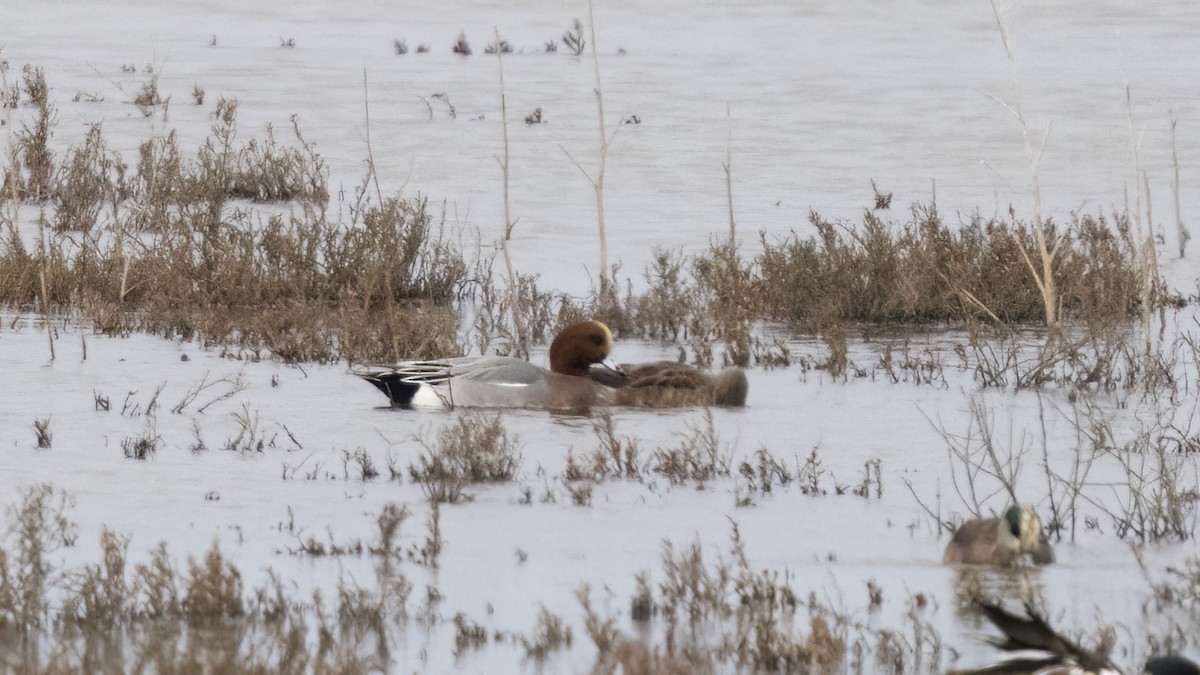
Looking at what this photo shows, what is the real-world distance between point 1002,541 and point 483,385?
11.7 feet

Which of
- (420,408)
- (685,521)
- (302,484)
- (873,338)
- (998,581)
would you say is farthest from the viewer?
(873,338)

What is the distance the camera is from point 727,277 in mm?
10523

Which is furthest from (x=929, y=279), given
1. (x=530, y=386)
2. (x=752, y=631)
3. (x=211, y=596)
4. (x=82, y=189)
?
(x=211, y=596)

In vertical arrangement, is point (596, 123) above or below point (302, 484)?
above

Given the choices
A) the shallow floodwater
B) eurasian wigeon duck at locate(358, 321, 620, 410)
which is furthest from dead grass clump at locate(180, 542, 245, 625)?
eurasian wigeon duck at locate(358, 321, 620, 410)

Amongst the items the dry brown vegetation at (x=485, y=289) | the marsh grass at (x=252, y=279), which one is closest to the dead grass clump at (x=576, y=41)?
the marsh grass at (x=252, y=279)

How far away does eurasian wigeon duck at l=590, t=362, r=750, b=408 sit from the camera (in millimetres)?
8086

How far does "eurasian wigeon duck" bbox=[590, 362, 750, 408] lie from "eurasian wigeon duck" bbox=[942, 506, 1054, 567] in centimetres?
291

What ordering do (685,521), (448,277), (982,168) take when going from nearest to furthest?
(685,521), (448,277), (982,168)

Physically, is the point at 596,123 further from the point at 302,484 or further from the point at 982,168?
the point at 302,484

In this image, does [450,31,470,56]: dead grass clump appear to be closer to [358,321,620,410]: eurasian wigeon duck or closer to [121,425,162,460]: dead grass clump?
[358,321,620,410]: eurasian wigeon duck

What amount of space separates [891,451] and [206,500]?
2.80 metres

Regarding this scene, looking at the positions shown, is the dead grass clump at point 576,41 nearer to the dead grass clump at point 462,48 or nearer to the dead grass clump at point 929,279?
the dead grass clump at point 462,48

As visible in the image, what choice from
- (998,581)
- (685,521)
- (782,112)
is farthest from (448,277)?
(782,112)
